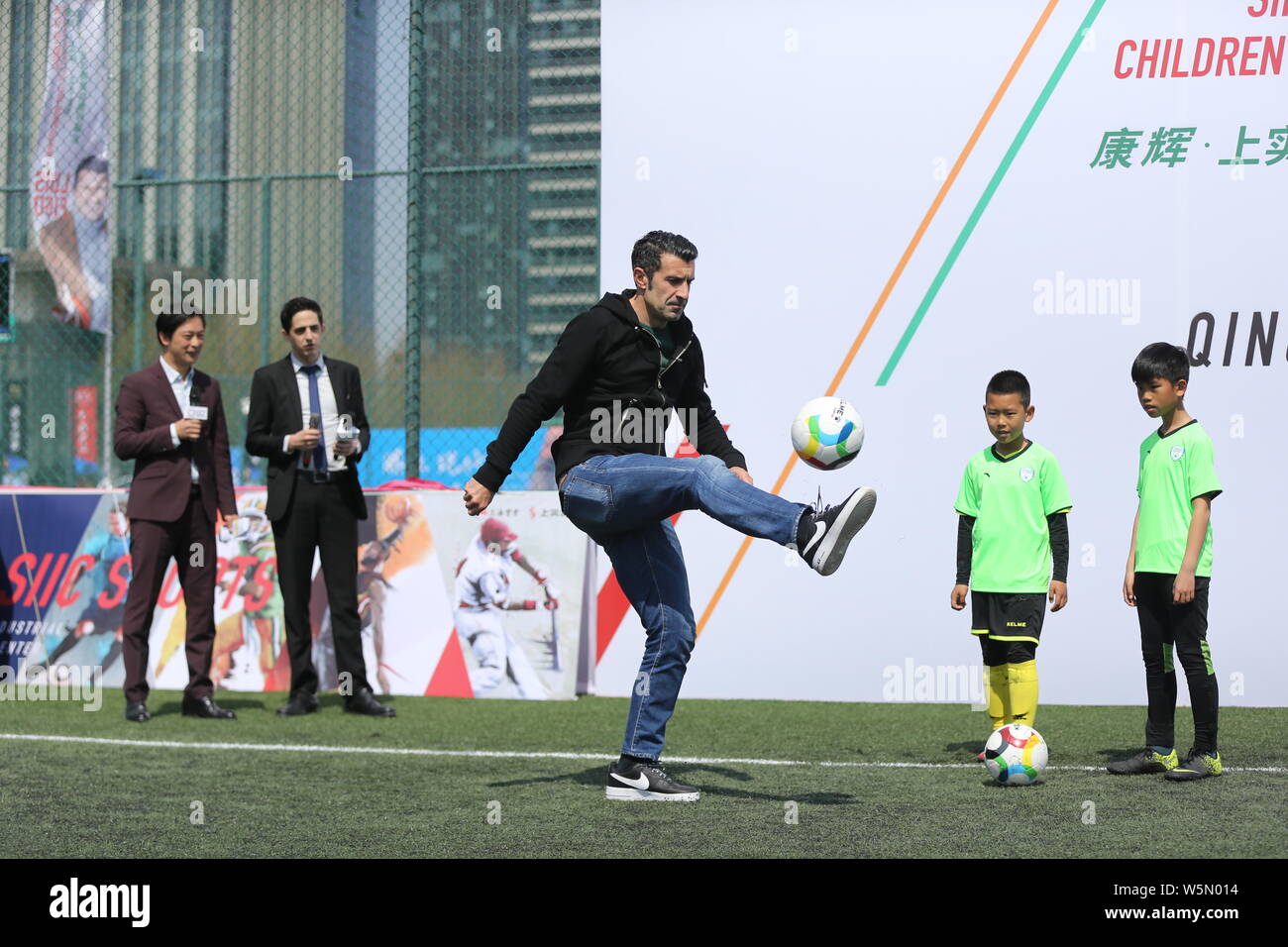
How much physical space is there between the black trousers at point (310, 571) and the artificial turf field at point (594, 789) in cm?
30

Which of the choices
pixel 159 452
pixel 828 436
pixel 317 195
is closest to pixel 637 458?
pixel 828 436

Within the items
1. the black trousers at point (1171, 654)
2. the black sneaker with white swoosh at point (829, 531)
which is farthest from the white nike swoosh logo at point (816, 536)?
the black trousers at point (1171, 654)

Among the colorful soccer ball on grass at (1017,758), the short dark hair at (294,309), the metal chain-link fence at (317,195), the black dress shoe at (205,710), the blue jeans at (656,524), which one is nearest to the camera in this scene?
the blue jeans at (656,524)

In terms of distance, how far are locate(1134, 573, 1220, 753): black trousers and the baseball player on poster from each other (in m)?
3.96

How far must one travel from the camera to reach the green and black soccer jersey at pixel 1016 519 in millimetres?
6180

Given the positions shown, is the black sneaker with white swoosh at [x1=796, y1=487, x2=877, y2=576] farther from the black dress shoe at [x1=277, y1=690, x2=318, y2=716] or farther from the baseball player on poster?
the baseball player on poster

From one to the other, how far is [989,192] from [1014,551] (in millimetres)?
3323

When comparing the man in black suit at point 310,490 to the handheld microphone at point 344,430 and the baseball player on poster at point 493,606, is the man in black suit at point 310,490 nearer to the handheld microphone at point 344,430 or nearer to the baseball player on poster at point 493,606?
the handheld microphone at point 344,430

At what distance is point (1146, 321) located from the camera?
28.0 ft

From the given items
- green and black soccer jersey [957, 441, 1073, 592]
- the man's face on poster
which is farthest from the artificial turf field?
the man's face on poster

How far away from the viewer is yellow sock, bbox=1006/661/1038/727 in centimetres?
611

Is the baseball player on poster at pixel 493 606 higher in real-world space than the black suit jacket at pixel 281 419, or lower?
lower
